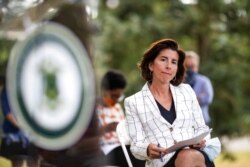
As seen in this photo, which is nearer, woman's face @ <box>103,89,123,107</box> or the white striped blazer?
the white striped blazer

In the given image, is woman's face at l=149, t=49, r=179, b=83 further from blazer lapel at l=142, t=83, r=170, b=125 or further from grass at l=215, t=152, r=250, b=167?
grass at l=215, t=152, r=250, b=167

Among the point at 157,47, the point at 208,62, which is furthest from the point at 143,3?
the point at 157,47

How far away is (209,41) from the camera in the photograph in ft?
41.8

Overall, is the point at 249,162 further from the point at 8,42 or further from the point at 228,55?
the point at 8,42

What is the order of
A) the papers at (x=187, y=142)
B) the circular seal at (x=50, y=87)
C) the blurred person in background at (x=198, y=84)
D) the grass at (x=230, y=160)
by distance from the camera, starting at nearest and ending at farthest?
the papers at (x=187, y=142), the circular seal at (x=50, y=87), the blurred person in background at (x=198, y=84), the grass at (x=230, y=160)

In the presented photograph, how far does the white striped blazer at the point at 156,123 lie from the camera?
11.3ft

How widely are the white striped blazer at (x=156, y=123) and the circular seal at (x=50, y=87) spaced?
1356 mm

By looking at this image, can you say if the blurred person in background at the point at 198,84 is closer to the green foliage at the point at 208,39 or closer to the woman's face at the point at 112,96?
the woman's face at the point at 112,96

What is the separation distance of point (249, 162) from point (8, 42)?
390 inches

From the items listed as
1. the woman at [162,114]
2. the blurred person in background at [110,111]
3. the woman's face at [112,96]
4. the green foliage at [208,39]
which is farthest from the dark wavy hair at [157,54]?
the green foliage at [208,39]

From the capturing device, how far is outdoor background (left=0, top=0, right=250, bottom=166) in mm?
12219

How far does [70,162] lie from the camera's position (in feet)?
16.6

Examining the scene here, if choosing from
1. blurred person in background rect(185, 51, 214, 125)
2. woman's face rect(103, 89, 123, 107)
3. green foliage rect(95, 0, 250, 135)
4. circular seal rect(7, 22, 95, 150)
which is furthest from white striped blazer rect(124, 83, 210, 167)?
green foliage rect(95, 0, 250, 135)

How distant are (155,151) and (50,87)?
1.70 meters
